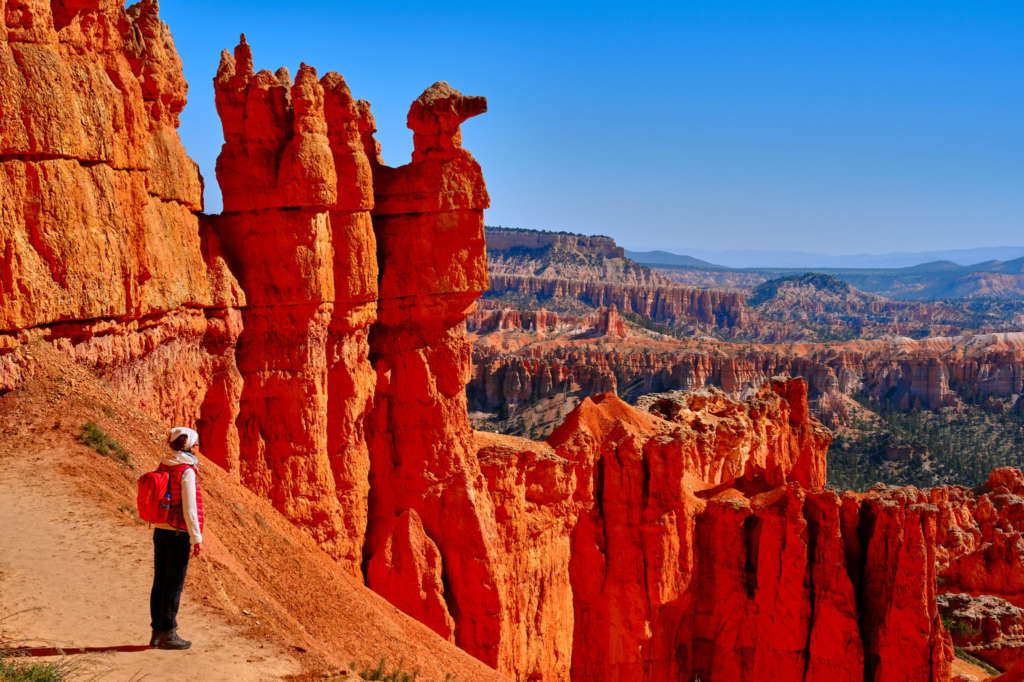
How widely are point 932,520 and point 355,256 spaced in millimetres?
18036

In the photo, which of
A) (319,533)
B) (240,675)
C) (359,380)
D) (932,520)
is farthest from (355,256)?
(932,520)

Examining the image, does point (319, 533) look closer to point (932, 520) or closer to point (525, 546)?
point (525, 546)

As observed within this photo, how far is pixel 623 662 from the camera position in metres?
25.6

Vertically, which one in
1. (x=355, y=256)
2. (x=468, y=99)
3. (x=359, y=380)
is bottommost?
(x=359, y=380)

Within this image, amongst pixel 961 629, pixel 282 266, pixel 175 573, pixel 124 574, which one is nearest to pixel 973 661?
pixel 961 629

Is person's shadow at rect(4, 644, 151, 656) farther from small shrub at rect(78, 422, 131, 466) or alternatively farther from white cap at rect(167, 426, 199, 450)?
small shrub at rect(78, 422, 131, 466)

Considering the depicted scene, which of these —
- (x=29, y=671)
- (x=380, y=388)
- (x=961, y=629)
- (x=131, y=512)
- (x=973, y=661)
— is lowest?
(x=973, y=661)

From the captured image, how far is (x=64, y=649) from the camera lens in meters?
7.94

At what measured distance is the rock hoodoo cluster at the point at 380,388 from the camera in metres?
12.5

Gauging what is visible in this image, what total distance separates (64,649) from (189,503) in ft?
5.41

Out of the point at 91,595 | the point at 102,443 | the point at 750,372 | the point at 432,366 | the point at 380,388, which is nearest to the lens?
the point at 91,595

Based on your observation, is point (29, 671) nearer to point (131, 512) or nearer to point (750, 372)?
point (131, 512)

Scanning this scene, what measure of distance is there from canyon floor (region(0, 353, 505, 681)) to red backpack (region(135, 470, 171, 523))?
4.22ft

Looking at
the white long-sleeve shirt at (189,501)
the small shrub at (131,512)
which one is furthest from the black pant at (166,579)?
the small shrub at (131,512)
